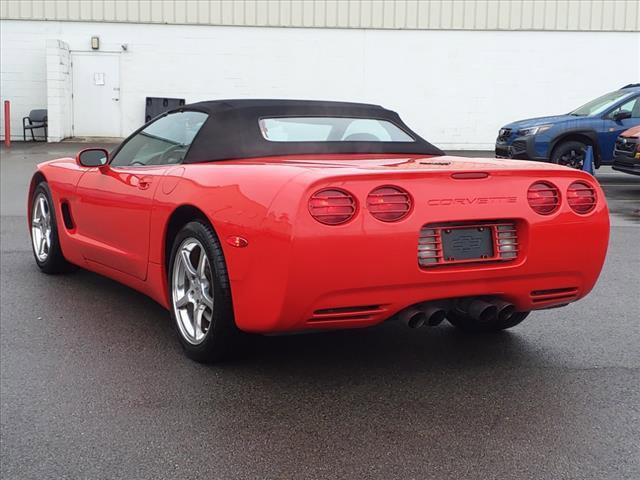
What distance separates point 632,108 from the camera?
14125mm

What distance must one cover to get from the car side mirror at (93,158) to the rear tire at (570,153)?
33.6 feet

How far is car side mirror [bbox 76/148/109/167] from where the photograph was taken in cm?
518

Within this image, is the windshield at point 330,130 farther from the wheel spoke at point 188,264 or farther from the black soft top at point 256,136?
the wheel spoke at point 188,264

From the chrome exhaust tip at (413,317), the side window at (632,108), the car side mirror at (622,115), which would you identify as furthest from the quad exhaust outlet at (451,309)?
the side window at (632,108)

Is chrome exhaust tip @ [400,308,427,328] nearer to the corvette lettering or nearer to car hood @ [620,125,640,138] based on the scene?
the corvette lettering

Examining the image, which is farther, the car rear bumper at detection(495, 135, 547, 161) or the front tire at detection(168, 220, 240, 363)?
the car rear bumper at detection(495, 135, 547, 161)

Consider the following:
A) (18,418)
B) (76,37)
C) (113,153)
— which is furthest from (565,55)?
(18,418)

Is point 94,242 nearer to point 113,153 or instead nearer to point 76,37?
point 113,153

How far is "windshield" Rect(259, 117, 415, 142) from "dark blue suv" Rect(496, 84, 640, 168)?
9369 mm

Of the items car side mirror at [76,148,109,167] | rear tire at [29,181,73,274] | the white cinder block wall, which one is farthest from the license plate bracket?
the white cinder block wall

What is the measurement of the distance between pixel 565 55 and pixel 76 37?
1340cm

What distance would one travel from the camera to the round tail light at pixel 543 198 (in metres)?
3.73

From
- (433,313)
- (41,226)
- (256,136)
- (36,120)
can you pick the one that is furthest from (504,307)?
(36,120)

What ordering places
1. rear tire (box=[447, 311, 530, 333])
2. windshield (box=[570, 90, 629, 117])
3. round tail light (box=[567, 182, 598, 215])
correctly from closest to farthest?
1. round tail light (box=[567, 182, 598, 215])
2. rear tire (box=[447, 311, 530, 333])
3. windshield (box=[570, 90, 629, 117])
